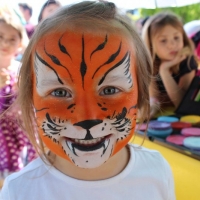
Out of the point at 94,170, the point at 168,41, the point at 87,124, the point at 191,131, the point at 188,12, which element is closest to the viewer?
the point at 87,124

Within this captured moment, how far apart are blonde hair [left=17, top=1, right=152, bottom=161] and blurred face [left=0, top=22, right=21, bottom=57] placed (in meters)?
0.91

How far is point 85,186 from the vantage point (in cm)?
67

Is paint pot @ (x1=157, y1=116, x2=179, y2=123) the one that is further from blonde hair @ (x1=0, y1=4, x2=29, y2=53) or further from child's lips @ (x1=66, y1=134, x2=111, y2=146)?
child's lips @ (x1=66, y1=134, x2=111, y2=146)

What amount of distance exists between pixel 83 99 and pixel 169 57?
1329mm

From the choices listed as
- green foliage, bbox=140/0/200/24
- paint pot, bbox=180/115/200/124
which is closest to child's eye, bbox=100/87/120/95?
paint pot, bbox=180/115/200/124

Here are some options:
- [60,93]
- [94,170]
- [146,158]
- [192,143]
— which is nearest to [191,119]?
[192,143]

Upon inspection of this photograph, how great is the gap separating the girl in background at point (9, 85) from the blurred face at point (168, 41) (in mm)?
771

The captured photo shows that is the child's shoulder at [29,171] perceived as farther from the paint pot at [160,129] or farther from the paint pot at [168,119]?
the paint pot at [168,119]

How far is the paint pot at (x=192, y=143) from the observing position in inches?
47.2

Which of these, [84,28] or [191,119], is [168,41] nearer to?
[191,119]

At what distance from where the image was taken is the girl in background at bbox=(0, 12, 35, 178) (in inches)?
59.7

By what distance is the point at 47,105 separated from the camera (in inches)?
24.0

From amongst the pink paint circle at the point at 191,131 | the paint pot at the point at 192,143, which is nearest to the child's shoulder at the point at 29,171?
the paint pot at the point at 192,143

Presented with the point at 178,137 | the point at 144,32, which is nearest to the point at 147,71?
the point at 178,137
